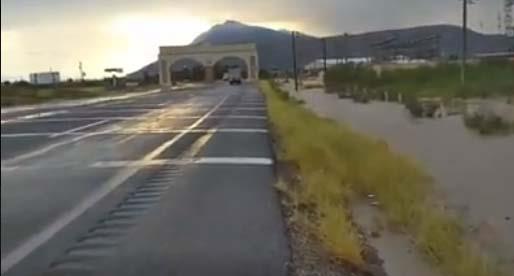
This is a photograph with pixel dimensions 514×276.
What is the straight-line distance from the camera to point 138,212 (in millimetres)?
11133

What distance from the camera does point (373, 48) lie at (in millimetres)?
140875

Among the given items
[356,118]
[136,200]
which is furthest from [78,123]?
[136,200]

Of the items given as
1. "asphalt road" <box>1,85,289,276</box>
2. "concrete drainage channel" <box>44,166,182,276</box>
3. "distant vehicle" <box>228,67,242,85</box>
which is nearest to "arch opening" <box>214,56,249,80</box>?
"distant vehicle" <box>228,67,242,85</box>

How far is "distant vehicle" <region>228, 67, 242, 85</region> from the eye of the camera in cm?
12221

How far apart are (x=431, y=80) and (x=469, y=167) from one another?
59.4 meters

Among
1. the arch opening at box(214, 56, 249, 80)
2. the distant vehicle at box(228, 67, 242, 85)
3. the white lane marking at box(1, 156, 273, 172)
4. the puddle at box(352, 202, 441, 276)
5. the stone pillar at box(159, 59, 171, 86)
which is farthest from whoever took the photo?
the arch opening at box(214, 56, 249, 80)

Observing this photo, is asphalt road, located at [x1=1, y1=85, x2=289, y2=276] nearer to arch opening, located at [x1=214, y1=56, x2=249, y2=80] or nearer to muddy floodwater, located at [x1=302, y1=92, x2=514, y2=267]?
muddy floodwater, located at [x1=302, y1=92, x2=514, y2=267]

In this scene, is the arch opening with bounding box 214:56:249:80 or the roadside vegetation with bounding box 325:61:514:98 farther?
the arch opening with bounding box 214:56:249:80

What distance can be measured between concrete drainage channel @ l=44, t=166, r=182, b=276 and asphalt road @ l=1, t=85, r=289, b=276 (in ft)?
0.05

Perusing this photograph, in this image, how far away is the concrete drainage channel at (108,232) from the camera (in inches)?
296

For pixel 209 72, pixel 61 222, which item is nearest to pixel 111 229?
pixel 61 222

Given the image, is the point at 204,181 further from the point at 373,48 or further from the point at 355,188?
the point at 373,48

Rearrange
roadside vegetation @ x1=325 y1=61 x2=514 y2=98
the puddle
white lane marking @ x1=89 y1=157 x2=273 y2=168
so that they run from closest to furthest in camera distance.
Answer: the puddle → white lane marking @ x1=89 y1=157 x2=273 y2=168 → roadside vegetation @ x1=325 y1=61 x2=514 y2=98

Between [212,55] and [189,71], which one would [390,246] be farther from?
[189,71]
